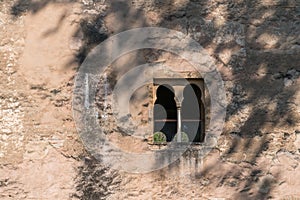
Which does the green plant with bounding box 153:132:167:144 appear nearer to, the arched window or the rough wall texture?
the arched window

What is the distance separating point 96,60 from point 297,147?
1917mm

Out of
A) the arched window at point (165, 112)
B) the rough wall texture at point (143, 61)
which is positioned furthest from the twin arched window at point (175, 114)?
the rough wall texture at point (143, 61)

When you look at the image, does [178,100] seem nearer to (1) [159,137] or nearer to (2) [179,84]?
(2) [179,84]

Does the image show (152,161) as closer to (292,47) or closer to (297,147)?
(297,147)

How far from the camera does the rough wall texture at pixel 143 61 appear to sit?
4.55 m

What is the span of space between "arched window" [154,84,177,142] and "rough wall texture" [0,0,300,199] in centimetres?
31

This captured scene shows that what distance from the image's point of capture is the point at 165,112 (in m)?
4.77

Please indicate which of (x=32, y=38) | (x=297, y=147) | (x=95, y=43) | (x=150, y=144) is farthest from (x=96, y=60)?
(x=297, y=147)

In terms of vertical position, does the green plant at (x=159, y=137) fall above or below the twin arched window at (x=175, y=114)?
below

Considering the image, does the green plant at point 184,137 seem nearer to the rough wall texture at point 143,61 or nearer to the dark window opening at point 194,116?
the dark window opening at point 194,116

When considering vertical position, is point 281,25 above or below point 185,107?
above

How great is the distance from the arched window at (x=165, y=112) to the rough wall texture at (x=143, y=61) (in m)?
0.31

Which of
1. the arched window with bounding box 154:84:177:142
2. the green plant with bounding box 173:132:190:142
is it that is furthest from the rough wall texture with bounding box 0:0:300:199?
the arched window with bounding box 154:84:177:142

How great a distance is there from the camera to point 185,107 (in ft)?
16.0
